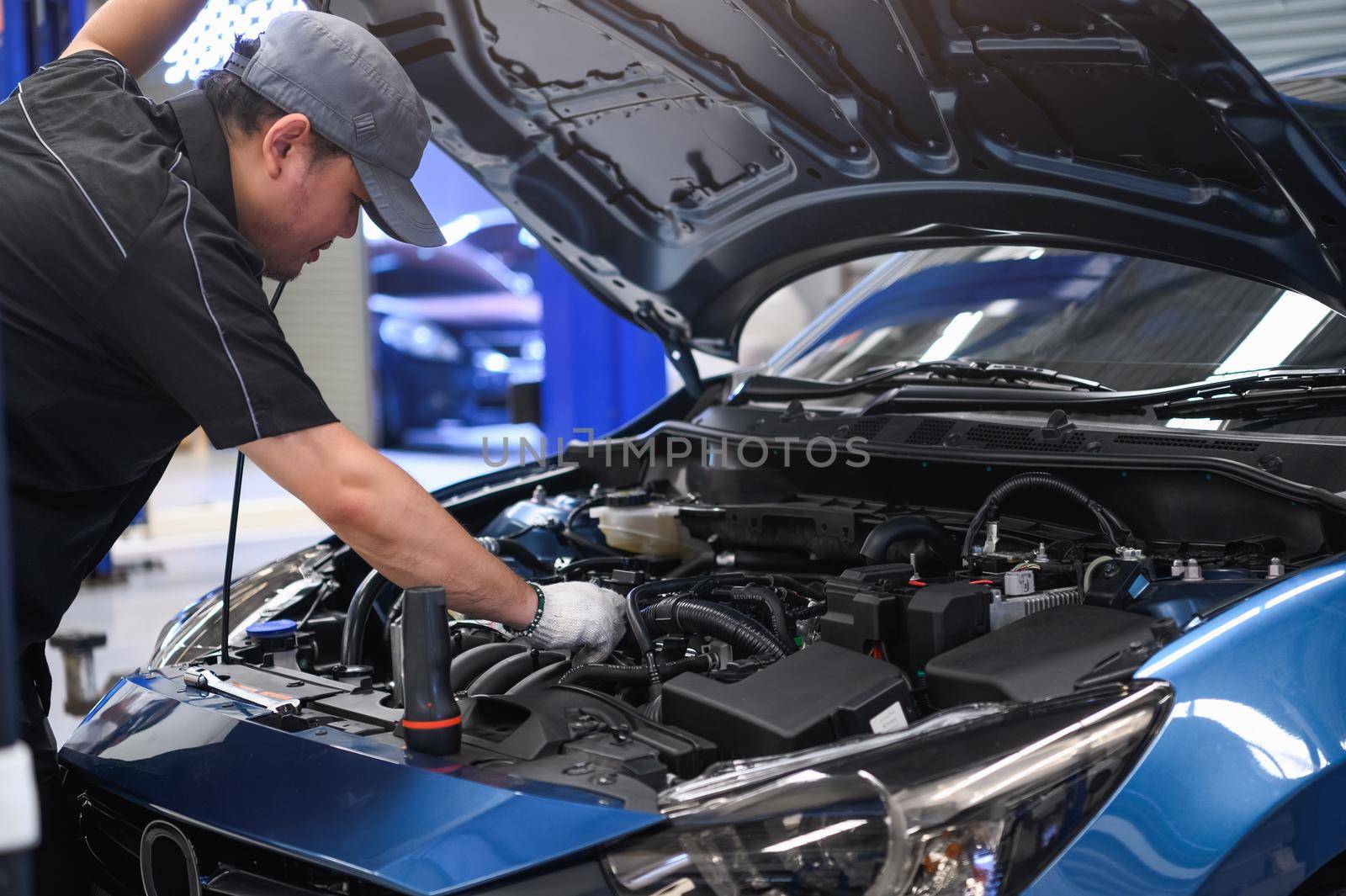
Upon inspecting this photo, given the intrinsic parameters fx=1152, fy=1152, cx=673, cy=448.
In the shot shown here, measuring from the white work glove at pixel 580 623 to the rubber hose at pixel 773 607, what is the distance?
0.69ft

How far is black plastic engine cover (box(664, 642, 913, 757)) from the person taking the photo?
1.32 metres

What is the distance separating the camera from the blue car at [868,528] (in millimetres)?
1185

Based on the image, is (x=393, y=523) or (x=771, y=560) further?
(x=771, y=560)

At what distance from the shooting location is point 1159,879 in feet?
3.87

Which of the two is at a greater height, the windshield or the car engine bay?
the windshield

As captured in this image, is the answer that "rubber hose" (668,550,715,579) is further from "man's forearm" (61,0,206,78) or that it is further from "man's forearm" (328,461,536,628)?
"man's forearm" (61,0,206,78)

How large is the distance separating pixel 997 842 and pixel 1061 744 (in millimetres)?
128

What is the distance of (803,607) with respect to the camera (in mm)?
1924

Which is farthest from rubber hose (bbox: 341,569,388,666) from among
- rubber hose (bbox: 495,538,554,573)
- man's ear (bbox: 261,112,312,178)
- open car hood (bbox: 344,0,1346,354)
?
open car hood (bbox: 344,0,1346,354)

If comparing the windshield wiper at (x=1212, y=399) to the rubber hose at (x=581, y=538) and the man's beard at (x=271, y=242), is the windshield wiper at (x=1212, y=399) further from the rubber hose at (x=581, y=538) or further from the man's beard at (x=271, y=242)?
the man's beard at (x=271, y=242)

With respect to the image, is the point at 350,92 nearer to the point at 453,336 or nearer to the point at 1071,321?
the point at 1071,321

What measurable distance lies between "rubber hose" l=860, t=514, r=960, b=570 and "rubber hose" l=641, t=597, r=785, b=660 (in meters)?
0.24

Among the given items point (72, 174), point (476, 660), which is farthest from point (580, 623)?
point (72, 174)

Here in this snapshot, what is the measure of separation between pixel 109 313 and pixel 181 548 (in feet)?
20.7
